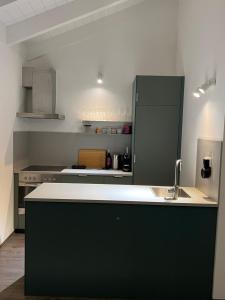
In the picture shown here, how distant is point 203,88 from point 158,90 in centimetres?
106

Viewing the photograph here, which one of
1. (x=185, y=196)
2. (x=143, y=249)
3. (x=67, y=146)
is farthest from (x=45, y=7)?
(x=143, y=249)

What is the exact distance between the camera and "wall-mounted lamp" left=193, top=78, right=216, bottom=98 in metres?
2.87

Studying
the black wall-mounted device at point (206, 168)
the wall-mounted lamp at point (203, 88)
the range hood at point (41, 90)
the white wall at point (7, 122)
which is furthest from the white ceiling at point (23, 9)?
the black wall-mounted device at point (206, 168)

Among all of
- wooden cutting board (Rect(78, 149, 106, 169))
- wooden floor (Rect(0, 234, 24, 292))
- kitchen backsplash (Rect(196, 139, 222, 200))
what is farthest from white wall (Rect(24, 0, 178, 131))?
kitchen backsplash (Rect(196, 139, 222, 200))

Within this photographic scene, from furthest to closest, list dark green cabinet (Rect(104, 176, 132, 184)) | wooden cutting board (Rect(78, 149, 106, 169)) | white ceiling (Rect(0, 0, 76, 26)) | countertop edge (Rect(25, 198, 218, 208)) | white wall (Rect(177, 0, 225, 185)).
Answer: wooden cutting board (Rect(78, 149, 106, 169))
dark green cabinet (Rect(104, 176, 132, 184))
white ceiling (Rect(0, 0, 76, 26))
white wall (Rect(177, 0, 225, 185))
countertop edge (Rect(25, 198, 218, 208))

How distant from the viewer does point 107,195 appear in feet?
9.14

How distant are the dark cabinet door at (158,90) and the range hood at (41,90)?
1310mm

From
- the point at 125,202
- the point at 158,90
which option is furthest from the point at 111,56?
the point at 125,202

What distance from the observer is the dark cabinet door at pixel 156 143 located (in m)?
4.13

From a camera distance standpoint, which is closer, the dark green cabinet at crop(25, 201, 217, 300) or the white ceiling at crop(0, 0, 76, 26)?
the dark green cabinet at crop(25, 201, 217, 300)

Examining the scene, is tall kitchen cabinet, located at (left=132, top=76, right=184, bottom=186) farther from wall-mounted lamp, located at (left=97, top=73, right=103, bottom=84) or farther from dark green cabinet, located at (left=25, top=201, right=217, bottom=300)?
dark green cabinet, located at (left=25, top=201, right=217, bottom=300)

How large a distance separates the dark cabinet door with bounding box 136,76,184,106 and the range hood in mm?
1310

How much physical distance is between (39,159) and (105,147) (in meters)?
1.08

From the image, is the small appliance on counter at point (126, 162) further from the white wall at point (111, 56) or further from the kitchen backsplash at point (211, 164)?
the kitchen backsplash at point (211, 164)
